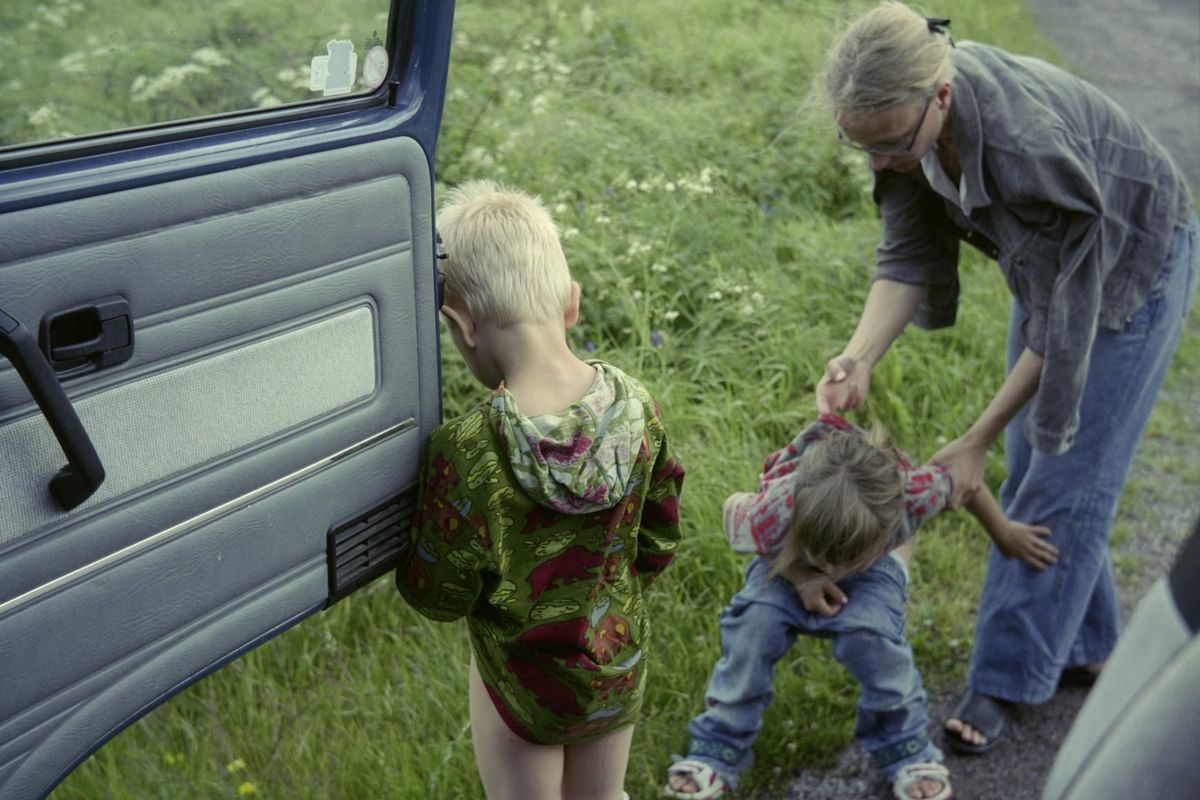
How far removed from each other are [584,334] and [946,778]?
83.3 inches

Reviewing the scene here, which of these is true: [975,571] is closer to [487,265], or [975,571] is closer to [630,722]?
Answer: [630,722]

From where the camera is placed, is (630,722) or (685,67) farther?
(685,67)

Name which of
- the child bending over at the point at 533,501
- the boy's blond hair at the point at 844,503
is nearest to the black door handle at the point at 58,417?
the child bending over at the point at 533,501

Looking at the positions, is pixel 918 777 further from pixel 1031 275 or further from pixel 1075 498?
pixel 1031 275

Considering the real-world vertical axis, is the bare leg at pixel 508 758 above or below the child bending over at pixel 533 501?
below

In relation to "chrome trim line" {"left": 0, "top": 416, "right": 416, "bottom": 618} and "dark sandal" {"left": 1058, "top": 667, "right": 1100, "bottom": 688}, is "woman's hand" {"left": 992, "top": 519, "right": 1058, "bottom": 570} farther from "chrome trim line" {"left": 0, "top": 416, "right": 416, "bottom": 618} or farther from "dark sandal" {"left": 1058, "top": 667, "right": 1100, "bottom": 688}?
"chrome trim line" {"left": 0, "top": 416, "right": 416, "bottom": 618}

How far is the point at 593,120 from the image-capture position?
5852 mm

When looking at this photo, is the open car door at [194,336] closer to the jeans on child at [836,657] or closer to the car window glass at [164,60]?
the car window glass at [164,60]

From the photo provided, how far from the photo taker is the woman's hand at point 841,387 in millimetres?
3133

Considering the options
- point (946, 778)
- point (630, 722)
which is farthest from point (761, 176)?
point (630, 722)

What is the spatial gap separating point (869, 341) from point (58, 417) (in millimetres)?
2154

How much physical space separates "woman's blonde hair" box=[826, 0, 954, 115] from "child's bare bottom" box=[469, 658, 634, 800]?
135cm

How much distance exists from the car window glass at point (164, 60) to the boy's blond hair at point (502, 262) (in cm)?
28

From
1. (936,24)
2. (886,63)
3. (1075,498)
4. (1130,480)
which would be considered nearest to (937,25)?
(936,24)
